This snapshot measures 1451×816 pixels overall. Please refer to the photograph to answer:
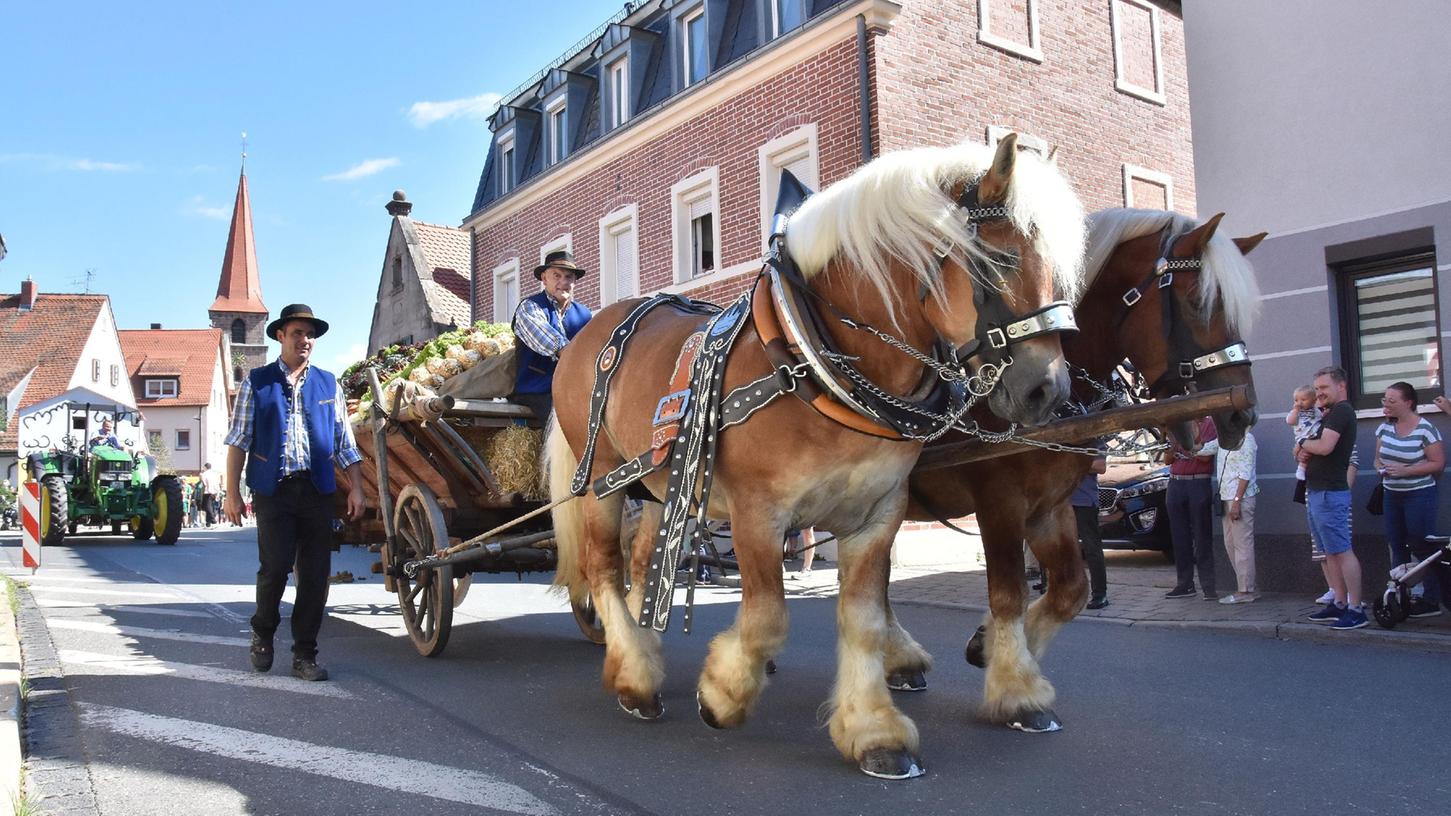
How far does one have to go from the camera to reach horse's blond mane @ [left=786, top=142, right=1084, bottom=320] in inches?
122

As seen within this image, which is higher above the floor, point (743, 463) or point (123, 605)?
point (743, 463)

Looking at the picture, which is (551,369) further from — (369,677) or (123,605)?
(123,605)

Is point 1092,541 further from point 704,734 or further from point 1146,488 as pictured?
point 704,734

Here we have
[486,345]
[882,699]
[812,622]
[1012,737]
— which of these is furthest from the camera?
[812,622]

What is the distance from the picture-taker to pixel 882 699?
11.5 feet

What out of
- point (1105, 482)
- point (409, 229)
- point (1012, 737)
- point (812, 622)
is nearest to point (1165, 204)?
point (1105, 482)

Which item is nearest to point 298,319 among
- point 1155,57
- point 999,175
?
point 999,175

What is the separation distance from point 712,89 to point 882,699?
12944 millimetres

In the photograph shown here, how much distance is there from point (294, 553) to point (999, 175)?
163 inches

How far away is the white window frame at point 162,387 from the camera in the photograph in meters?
63.5

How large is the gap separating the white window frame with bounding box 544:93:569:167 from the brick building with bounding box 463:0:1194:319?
0.13 metres

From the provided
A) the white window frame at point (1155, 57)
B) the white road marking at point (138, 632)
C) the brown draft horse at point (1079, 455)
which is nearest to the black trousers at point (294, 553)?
the white road marking at point (138, 632)

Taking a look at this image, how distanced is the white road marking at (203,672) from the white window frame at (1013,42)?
12038 millimetres

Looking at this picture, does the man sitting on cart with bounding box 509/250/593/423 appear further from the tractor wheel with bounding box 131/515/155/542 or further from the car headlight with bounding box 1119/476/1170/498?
the tractor wheel with bounding box 131/515/155/542
